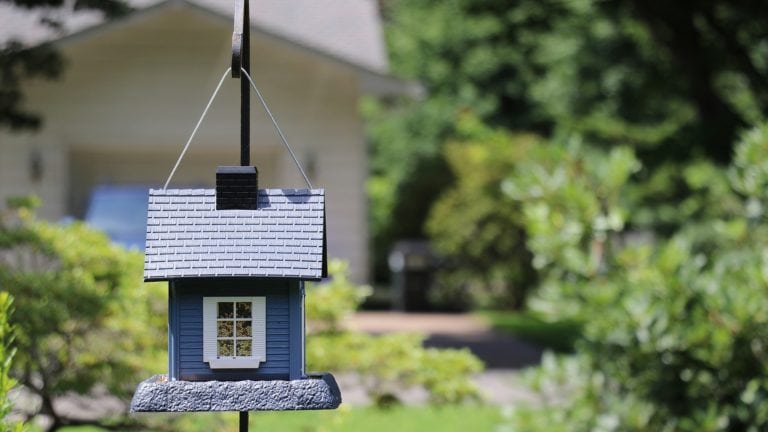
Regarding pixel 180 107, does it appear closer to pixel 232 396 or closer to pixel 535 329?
pixel 535 329

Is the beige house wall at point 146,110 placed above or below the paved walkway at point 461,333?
above

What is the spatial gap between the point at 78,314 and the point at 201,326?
306 centimetres

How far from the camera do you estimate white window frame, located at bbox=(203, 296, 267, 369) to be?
310 centimetres

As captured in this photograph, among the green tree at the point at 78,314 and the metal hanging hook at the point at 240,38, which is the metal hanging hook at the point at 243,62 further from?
the green tree at the point at 78,314

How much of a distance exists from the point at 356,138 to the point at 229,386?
14.1 m

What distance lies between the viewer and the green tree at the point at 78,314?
5.86 metres

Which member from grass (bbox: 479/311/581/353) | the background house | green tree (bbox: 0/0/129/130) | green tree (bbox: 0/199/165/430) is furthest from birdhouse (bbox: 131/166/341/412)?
the background house

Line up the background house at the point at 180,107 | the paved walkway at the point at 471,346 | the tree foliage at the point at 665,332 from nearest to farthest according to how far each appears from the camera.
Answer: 1. the tree foliage at the point at 665,332
2. the paved walkway at the point at 471,346
3. the background house at the point at 180,107

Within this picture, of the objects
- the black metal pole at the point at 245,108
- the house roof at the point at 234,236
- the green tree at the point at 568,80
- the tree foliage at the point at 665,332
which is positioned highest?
the green tree at the point at 568,80

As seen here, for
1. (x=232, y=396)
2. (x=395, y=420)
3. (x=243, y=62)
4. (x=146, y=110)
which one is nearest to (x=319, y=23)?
(x=146, y=110)

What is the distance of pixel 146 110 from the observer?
1602 cm

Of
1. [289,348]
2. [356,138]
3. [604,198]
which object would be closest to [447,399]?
[604,198]

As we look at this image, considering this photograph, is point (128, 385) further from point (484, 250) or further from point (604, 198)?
point (484, 250)

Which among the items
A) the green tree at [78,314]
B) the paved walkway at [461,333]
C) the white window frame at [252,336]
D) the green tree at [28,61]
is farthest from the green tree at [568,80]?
the white window frame at [252,336]
